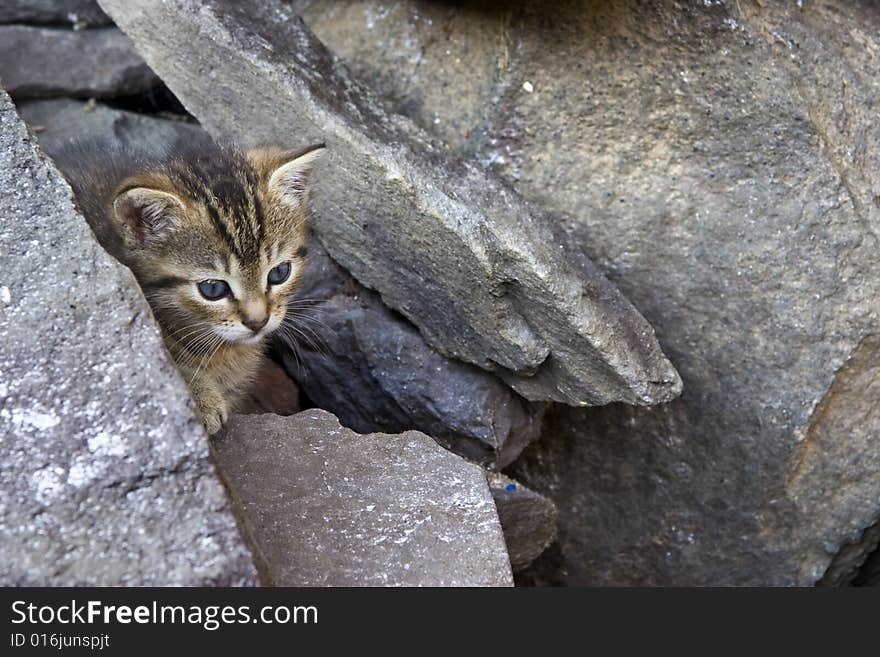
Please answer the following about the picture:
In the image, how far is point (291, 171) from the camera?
9.68 ft

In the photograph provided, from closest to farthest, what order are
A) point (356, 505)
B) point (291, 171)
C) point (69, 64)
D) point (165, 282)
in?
1. point (356, 505)
2. point (165, 282)
3. point (291, 171)
4. point (69, 64)

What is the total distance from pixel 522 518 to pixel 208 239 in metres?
1.32

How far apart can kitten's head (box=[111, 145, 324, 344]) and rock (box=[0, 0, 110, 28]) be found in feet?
5.03

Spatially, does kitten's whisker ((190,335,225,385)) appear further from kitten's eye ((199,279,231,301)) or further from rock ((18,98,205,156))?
rock ((18,98,205,156))

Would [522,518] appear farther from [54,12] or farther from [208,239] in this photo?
[54,12]

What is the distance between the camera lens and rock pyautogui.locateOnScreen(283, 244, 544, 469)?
3.33 meters

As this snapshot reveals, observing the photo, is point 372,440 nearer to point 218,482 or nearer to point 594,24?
point 218,482

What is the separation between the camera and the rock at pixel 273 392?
361 centimetres

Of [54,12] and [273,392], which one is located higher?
[54,12]

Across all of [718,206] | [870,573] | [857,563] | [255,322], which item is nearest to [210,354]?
[255,322]

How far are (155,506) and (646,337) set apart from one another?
5.48 feet

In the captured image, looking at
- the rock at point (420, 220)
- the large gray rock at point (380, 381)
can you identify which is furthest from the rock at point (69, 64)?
the rock at point (420, 220)

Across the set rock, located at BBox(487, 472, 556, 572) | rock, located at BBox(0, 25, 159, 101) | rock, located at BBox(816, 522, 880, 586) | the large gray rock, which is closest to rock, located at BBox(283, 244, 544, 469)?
the large gray rock

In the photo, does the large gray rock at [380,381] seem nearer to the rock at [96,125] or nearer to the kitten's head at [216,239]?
the rock at [96,125]
